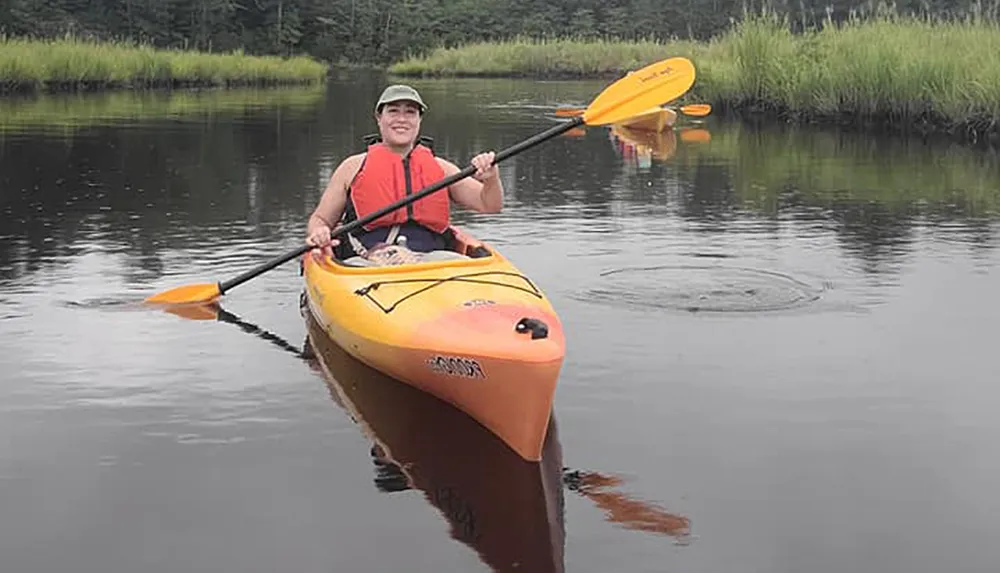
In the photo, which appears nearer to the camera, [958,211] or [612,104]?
[612,104]

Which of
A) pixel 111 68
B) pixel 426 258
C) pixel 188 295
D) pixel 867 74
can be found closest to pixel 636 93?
pixel 426 258

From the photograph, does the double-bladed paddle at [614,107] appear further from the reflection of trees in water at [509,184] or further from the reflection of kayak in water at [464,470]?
the reflection of kayak in water at [464,470]

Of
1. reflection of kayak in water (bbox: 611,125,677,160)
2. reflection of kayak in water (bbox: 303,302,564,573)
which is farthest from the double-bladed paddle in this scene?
reflection of kayak in water (bbox: 611,125,677,160)

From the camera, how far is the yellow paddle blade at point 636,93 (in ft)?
21.0

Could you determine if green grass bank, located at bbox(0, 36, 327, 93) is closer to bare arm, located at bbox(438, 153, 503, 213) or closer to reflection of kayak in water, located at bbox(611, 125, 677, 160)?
reflection of kayak in water, located at bbox(611, 125, 677, 160)

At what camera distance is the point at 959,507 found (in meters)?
3.75

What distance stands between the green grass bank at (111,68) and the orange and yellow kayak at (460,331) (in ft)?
65.0

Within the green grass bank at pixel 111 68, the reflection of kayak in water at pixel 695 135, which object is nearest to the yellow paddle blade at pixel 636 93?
the reflection of kayak in water at pixel 695 135

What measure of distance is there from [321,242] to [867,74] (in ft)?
38.2

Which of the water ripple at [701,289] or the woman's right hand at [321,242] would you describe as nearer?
the woman's right hand at [321,242]

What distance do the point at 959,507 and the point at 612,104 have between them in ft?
10.6

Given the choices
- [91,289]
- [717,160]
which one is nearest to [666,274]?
[91,289]

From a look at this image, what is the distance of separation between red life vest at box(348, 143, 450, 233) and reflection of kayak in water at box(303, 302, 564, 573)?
3.21 feet

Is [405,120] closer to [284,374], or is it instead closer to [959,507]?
[284,374]
